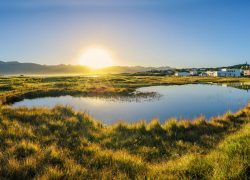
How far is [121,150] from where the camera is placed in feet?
36.8

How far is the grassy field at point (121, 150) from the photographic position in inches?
291

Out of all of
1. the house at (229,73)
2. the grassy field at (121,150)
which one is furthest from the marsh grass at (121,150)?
the house at (229,73)

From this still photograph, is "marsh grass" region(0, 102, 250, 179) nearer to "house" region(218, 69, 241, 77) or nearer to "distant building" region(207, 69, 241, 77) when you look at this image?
"distant building" region(207, 69, 241, 77)

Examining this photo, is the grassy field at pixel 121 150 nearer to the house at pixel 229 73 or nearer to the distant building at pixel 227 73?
the distant building at pixel 227 73

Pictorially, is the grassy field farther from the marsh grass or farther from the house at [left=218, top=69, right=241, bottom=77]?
the house at [left=218, top=69, right=241, bottom=77]

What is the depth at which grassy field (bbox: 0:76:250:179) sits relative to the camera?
740 cm

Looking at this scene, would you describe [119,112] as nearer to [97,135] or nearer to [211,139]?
[97,135]

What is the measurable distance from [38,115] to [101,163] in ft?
36.8

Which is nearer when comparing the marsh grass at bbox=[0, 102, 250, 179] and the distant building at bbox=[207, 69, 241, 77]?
the marsh grass at bbox=[0, 102, 250, 179]

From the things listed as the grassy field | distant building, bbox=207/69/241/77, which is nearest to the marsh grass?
the grassy field

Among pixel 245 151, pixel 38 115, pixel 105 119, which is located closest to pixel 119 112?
pixel 105 119

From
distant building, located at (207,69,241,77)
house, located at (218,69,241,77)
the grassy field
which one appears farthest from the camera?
house, located at (218,69,241,77)

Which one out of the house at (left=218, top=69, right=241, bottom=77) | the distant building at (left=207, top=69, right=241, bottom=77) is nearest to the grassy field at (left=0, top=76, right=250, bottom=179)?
the distant building at (left=207, top=69, right=241, bottom=77)

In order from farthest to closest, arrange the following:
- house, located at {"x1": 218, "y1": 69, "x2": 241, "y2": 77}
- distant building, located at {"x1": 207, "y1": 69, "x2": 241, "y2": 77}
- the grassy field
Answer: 1. house, located at {"x1": 218, "y1": 69, "x2": 241, "y2": 77}
2. distant building, located at {"x1": 207, "y1": 69, "x2": 241, "y2": 77}
3. the grassy field
